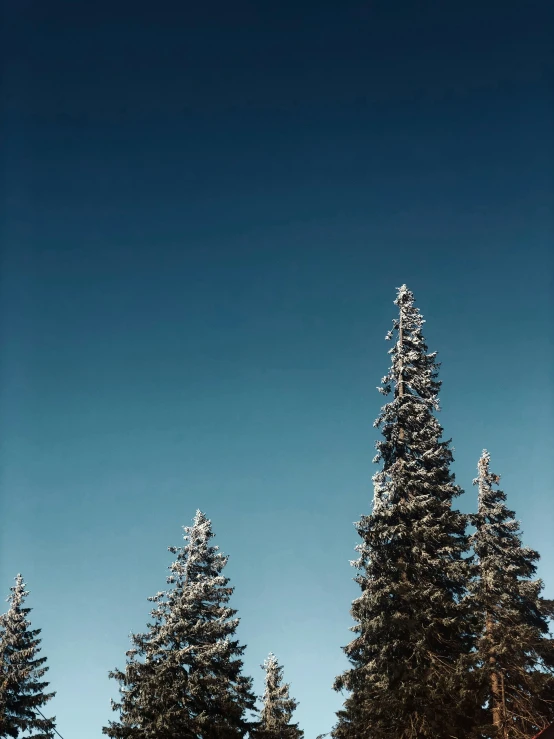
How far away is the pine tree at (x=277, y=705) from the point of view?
114ft

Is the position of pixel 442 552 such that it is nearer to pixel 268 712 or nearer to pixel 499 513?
pixel 499 513

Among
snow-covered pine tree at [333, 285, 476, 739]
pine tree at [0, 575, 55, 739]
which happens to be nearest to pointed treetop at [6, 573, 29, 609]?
pine tree at [0, 575, 55, 739]

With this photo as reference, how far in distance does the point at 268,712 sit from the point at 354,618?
20.0m

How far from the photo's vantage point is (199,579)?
965 inches

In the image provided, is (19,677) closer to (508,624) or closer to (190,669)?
(190,669)

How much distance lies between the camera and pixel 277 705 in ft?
122

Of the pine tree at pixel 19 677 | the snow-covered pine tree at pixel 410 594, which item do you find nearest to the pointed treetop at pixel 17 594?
the pine tree at pixel 19 677

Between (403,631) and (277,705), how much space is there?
22240mm

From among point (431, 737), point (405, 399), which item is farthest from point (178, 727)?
point (405, 399)

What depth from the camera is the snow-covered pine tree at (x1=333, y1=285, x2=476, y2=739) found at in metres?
17.0

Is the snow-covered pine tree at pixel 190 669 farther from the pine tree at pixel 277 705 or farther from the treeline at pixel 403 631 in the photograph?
the pine tree at pixel 277 705

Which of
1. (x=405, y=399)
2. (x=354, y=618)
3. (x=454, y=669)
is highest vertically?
(x=405, y=399)

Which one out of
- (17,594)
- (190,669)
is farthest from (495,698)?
(17,594)

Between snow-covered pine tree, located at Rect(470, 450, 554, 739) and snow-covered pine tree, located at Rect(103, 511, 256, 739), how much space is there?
355 inches
